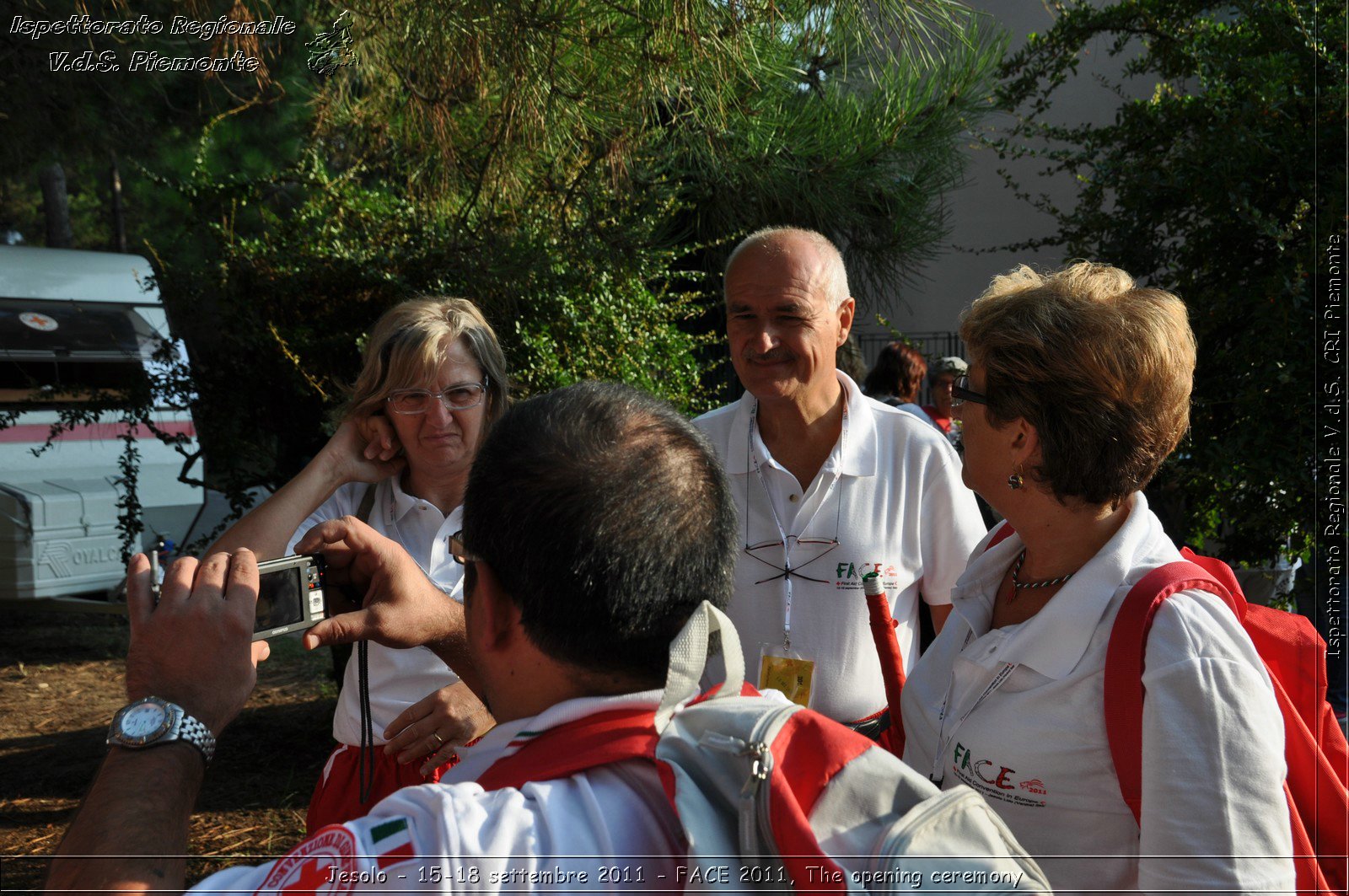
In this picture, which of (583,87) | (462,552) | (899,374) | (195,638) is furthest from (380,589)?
(899,374)

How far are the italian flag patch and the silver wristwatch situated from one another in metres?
0.33

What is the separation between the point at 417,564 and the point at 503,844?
1377 millimetres

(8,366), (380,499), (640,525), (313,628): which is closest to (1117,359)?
(640,525)

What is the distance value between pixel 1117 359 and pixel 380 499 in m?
1.82

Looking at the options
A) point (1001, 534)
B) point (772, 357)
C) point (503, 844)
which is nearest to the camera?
point (503, 844)

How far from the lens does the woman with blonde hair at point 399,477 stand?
236 centimetres

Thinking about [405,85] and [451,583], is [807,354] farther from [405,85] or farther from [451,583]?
[405,85]

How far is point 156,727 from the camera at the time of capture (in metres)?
1.25

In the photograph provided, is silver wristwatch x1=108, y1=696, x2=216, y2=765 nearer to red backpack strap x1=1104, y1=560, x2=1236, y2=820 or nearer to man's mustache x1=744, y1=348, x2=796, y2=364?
red backpack strap x1=1104, y1=560, x2=1236, y2=820

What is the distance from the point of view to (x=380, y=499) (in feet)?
8.60

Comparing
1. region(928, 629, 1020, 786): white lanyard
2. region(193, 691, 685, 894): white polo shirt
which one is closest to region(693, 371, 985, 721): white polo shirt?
region(928, 629, 1020, 786): white lanyard

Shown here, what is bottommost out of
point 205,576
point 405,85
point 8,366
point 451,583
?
point 451,583

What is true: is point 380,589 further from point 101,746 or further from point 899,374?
point 899,374

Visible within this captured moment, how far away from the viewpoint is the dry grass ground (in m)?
4.14
